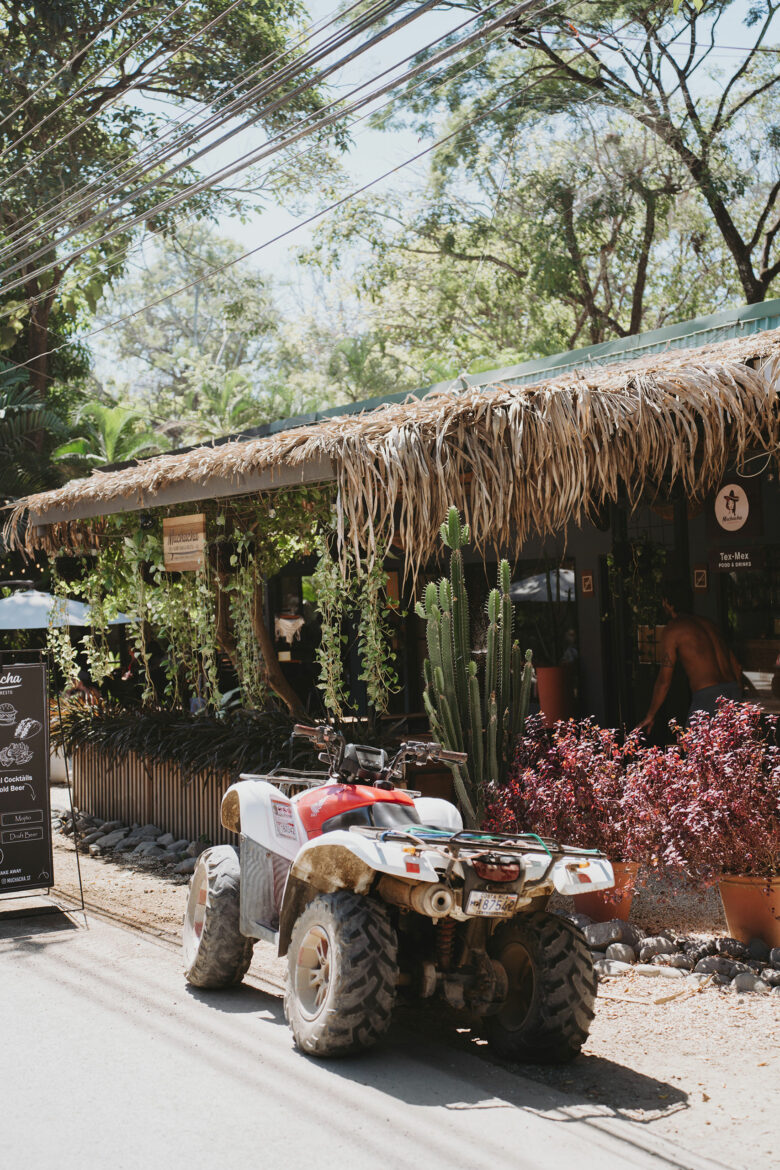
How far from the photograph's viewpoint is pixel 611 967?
239 inches

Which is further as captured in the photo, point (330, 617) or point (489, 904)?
point (330, 617)

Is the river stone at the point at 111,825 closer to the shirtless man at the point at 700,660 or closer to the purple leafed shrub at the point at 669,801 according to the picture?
the purple leafed shrub at the point at 669,801

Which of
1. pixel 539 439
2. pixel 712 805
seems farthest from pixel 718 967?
pixel 539 439

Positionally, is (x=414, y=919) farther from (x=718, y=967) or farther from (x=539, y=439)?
(x=539, y=439)

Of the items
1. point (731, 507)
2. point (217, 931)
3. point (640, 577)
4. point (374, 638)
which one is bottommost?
point (217, 931)

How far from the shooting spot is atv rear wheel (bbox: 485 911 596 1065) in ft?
15.4

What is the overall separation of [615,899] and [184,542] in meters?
5.44

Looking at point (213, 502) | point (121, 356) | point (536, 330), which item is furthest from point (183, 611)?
point (121, 356)

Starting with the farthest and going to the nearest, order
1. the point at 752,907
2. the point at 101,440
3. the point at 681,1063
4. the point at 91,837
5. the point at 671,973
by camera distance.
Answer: the point at 101,440
the point at 91,837
the point at 752,907
the point at 671,973
the point at 681,1063

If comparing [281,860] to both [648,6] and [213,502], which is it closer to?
[213,502]

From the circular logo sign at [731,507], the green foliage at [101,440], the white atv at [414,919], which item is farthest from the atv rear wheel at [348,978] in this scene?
the green foliage at [101,440]

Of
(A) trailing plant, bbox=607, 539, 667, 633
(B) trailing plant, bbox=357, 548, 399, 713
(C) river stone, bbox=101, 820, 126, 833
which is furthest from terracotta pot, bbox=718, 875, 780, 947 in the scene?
(C) river stone, bbox=101, 820, 126, 833

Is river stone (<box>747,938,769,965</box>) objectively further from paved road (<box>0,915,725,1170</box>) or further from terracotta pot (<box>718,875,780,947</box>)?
paved road (<box>0,915,725,1170</box>)

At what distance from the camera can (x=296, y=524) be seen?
9883mm
